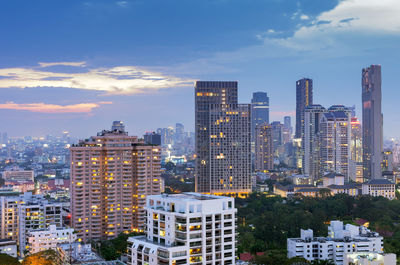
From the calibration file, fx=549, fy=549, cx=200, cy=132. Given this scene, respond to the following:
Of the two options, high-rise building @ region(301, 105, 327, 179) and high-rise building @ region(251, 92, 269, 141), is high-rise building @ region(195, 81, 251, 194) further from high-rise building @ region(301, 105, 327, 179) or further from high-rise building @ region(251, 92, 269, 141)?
high-rise building @ region(251, 92, 269, 141)

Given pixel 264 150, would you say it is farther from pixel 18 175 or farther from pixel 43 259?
pixel 43 259

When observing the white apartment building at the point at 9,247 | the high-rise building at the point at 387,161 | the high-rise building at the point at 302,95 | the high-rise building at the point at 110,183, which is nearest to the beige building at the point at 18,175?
the high-rise building at the point at 110,183

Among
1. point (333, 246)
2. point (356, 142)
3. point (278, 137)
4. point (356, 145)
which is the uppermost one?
point (278, 137)

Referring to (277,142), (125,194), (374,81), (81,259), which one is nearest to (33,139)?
(277,142)

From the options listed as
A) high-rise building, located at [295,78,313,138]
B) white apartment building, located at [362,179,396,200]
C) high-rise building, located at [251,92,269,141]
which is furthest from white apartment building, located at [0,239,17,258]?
high-rise building, located at [251,92,269,141]

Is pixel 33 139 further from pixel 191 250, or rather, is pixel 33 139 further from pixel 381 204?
pixel 191 250

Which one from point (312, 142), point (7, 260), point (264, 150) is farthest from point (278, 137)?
point (7, 260)

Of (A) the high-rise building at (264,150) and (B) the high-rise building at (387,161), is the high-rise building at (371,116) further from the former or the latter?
(A) the high-rise building at (264,150)
